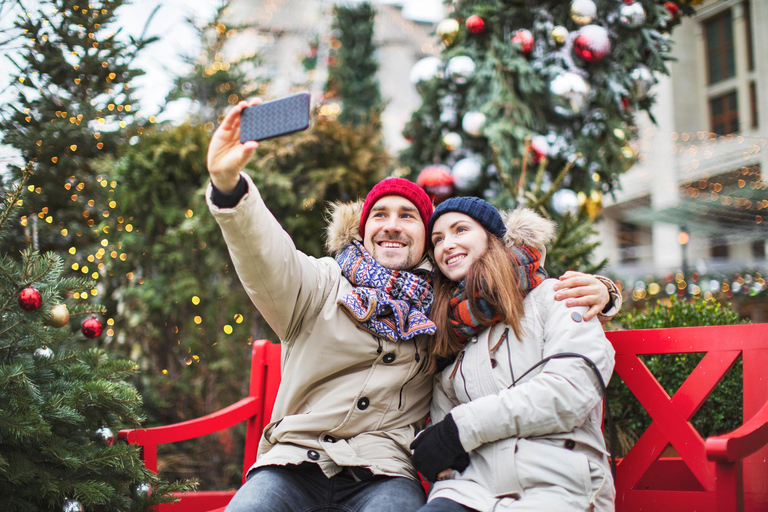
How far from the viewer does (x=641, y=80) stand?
4.42 m

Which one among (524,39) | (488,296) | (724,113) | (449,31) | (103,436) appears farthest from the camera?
(724,113)

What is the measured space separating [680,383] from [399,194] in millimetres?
1918

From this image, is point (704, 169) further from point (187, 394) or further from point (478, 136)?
point (187, 394)

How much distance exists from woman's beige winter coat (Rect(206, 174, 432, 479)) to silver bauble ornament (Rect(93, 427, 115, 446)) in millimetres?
619

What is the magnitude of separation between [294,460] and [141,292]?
271cm

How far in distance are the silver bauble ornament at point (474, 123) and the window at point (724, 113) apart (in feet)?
51.1

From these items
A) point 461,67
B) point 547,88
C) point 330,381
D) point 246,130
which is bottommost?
point 330,381

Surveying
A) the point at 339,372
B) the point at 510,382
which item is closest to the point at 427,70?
the point at 339,372

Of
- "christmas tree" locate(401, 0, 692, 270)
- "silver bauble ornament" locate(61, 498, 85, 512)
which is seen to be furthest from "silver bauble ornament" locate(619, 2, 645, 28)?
"silver bauble ornament" locate(61, 498, 85, 512)

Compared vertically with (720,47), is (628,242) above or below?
below

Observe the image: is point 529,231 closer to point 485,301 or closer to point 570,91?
point 485,301

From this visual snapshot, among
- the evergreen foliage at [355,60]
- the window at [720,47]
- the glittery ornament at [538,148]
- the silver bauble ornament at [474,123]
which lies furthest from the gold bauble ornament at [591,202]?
the window at [720,47]

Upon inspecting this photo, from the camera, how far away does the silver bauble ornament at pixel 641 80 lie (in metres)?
4.41

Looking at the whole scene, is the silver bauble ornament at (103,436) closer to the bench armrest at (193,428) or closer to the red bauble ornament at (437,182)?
the bench armrest at (193,428)
